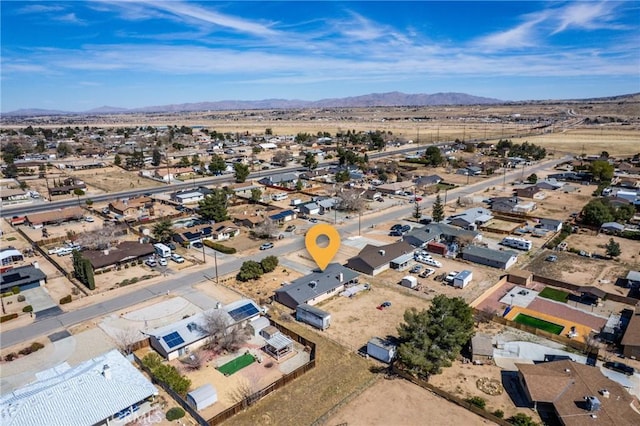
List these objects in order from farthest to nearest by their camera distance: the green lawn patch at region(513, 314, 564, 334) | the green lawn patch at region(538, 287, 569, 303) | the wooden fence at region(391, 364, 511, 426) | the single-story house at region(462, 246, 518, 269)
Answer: the single-story house at region(462, 246, 518, 269) → the green lawn patch at region(538, 287, 569, 303) → the green lawn patch at region(513, 314, 564, 334) → the wooden fence at region(391, 364, 511, 426)

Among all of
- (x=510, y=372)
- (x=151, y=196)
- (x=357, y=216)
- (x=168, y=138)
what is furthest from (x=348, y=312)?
(x=168, y=138)

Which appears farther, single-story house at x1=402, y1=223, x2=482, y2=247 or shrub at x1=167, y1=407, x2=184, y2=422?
single-story house at x1=402, y1=223, x2=482, y2=247

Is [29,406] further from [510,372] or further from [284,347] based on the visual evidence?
[510,372]

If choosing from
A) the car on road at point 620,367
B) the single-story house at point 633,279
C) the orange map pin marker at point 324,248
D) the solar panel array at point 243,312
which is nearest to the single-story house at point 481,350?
the car on road at point 620,367

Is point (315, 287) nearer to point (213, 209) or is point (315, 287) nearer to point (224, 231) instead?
point (224, 231)

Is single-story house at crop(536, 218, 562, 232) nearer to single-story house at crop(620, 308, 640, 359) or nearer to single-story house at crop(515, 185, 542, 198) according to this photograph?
single-story house at crop(515, 185, 542, 198)

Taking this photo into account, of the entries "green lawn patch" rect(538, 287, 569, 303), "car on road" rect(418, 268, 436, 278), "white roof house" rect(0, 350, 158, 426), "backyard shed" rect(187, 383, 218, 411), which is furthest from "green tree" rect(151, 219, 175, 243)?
"green lawn patch" rect(538, 287, 569, 303)
